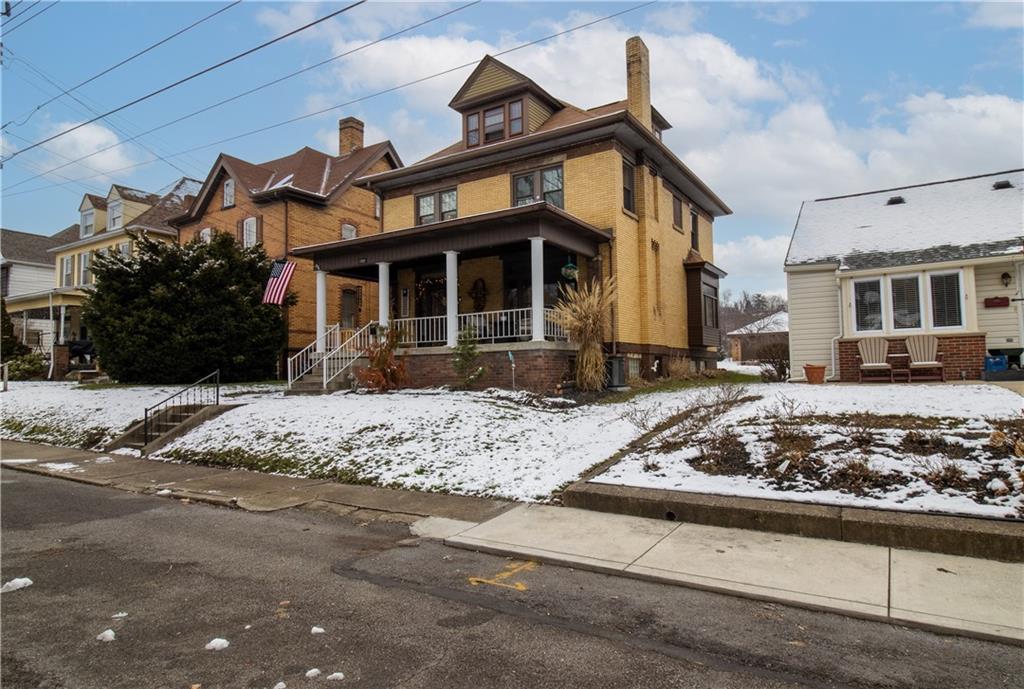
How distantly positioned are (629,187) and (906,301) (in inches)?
307

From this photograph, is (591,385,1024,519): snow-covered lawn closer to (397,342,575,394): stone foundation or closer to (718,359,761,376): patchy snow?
(397,342,575,394): stone foundation

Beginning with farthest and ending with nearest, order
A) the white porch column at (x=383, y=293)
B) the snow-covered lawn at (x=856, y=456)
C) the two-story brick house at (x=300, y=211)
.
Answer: the two-story brick house at (x=300, y=211) → the white porch column at (x=383, y=293) → the snow-covered lawn at (x=856, y=456)

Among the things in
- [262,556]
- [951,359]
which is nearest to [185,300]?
[262,556]

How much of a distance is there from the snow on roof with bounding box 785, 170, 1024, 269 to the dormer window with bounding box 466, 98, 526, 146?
29.6 feet

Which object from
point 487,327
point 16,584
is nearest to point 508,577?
point 16,584

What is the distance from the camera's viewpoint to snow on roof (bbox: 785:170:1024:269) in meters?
15.0

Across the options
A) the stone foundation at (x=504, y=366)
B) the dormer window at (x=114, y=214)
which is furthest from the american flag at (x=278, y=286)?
the dormer window at (x=114, y=214)

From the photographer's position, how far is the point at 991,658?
3357mm

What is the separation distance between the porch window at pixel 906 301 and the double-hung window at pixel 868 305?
301 millimetres

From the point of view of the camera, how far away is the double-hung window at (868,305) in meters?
15.4

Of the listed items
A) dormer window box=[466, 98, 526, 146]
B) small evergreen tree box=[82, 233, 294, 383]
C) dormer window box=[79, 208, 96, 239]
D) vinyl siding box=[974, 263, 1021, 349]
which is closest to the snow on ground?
small evergreen tree box=[82, 233, 294, 383]

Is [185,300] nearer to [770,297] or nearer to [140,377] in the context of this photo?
[140,377]

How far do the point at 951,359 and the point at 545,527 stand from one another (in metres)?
13.2

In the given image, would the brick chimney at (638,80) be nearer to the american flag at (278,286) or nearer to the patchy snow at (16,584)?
the american flag at (278,286)
